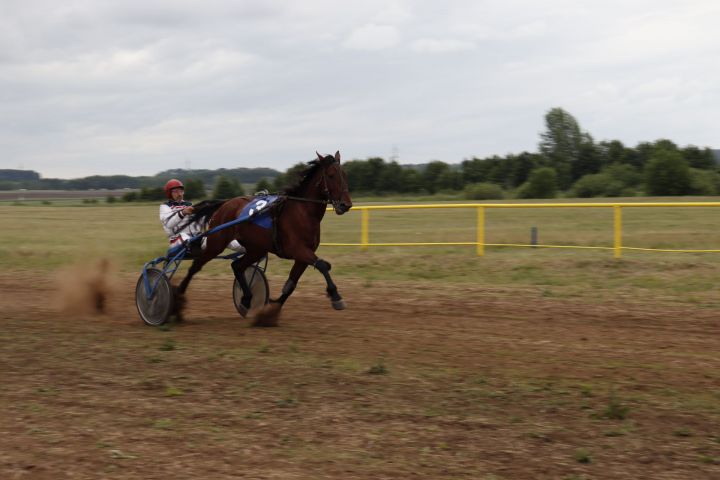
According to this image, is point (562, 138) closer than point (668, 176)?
No

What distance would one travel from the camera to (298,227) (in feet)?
31.7

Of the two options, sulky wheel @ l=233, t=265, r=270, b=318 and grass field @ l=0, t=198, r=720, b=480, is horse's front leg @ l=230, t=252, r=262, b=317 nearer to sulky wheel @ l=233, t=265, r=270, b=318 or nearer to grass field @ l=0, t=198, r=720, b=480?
sulky wheel @ l=233, t=265, r=270, b=318

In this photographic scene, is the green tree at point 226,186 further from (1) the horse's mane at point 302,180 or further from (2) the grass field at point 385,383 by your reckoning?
(1) the horse's mane at point 302,180

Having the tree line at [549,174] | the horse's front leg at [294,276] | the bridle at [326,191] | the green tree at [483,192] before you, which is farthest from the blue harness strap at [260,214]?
the green tree at [483,192]

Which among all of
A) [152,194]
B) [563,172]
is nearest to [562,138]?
[563,172]

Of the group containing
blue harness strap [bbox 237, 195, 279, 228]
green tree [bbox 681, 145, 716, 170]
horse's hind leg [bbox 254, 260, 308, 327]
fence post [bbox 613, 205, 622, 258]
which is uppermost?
green tree [bbox 681, 145, 716, 170]

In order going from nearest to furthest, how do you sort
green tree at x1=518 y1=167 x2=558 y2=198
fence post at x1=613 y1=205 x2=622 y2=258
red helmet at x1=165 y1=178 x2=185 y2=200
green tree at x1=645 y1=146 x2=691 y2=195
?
red helmet at x1=165 y1=178 x2=185 y2=200 < fence post at x1=613 y1=205 x2=622 y2=258 < green tree at x1=645 y1=146 x2=691 y2=195 < green tree at x1=518 y1=167 x2=558 y2=198

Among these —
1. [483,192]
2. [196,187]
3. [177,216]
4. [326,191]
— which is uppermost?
[196,187]

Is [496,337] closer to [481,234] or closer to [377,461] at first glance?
[377,461]

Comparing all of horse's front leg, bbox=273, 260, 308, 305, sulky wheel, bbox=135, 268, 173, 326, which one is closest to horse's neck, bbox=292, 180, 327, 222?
horse's front leg, bbox=273, 260, 308, 305

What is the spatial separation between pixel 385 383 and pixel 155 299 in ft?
14.3

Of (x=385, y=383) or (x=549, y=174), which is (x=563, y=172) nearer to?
(x=549, y=174)

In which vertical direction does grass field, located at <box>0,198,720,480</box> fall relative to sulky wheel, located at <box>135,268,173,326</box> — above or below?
below

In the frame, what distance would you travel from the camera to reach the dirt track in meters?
4.98
